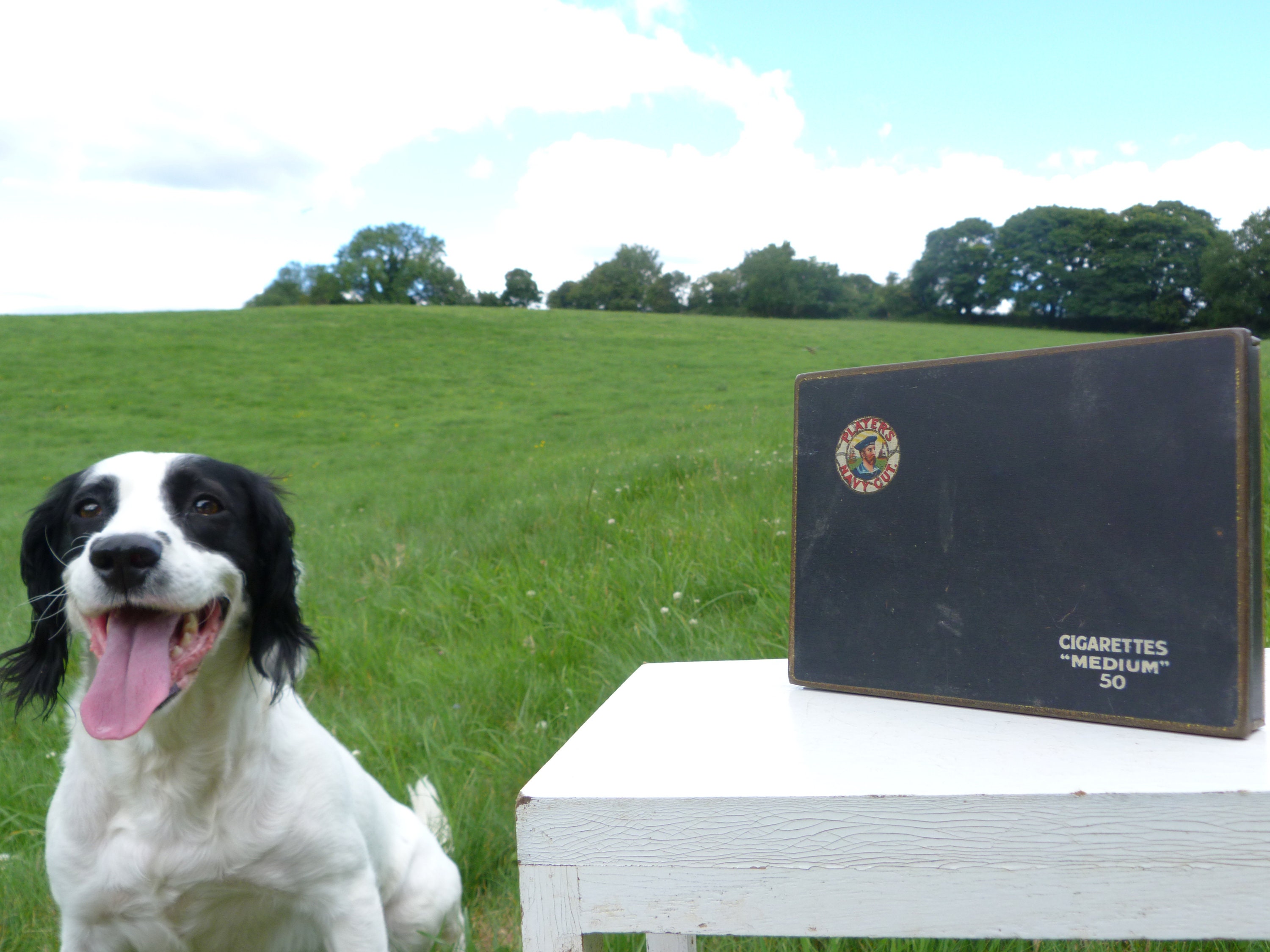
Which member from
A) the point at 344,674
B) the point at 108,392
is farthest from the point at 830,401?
the point at 108,392

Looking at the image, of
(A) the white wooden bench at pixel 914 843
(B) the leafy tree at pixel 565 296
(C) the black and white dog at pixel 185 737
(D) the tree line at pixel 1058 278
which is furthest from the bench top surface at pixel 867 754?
(B) the leafy tree at pixel 565 296

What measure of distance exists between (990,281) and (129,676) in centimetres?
5134

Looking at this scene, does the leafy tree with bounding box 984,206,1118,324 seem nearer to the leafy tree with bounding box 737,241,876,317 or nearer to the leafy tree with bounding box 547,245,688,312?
the leafy tree with bounding box 737,241,876,317

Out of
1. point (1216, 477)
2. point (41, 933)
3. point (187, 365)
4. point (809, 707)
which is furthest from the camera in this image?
point (187, 365)

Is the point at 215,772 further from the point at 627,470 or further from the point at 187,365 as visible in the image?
the point at 187,365

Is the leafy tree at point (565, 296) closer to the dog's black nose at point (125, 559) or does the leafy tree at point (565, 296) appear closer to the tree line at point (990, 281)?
the tree line at point (990, 281)

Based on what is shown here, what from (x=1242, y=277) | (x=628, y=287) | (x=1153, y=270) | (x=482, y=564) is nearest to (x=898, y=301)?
(x=1153, y=270)

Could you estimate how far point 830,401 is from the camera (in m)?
1.38

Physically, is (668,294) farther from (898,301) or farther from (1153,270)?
(1153,270)

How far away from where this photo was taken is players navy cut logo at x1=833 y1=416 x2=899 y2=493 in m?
1.31

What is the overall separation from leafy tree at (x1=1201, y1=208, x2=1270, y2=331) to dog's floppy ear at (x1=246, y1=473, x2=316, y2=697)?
124ft

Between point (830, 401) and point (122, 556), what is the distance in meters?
1.37

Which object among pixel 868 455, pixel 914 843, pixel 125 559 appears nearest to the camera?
pixel 914 843

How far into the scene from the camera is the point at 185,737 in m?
1.73
